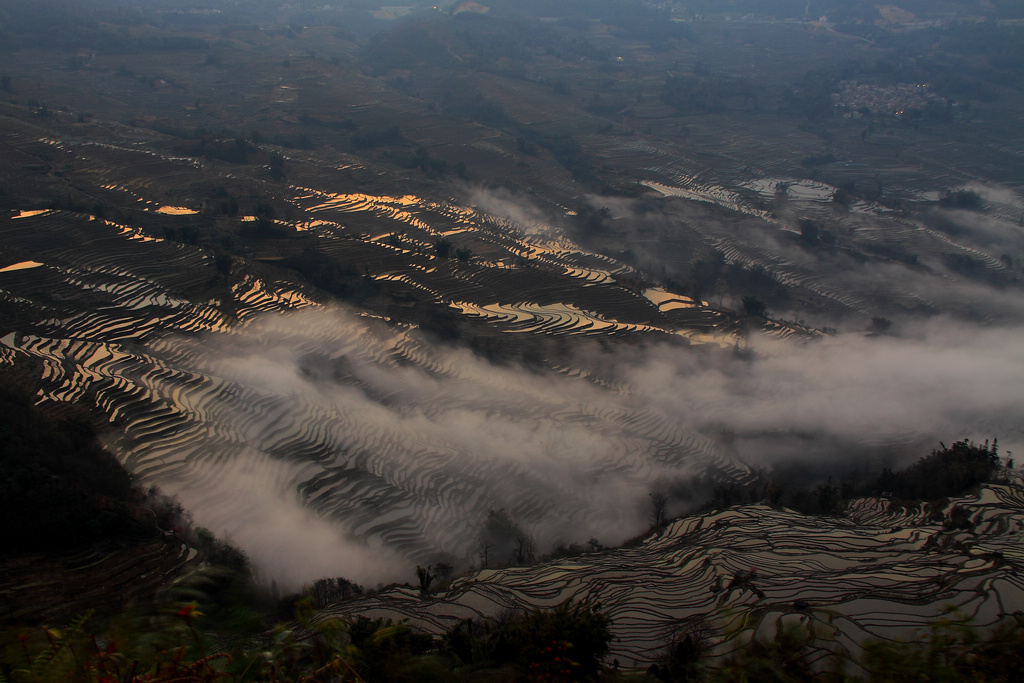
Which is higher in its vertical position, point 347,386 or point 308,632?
point 308,632

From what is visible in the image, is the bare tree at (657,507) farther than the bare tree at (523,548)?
Yes

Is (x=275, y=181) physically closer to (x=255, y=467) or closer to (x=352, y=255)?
(x=352, y=255)

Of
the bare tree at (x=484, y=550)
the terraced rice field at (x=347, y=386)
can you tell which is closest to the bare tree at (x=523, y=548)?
the bare tree at (x=484, y=550)

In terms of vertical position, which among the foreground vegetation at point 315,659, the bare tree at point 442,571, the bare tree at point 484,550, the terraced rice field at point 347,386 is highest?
the foreground vegetation at point 315,659

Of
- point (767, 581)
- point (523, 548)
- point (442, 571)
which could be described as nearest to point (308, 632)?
point (442, 571)

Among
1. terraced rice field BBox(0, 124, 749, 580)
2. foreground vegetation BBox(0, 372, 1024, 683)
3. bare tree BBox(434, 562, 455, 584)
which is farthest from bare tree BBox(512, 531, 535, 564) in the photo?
bare tree BBox(434, 562, 455, 584)

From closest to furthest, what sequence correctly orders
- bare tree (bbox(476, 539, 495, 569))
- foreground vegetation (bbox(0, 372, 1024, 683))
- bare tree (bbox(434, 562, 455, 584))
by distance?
1. foreground vegetation (bbox(0, 372, 1024, 683))
2. bare tree (bbox(434, 562, 455, 584))
3. bare tree (bbox(476, 539, 495, 569))

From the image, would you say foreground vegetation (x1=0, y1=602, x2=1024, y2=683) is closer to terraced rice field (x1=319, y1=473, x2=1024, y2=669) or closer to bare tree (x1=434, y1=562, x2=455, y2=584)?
terraced rice field (x1=319, y1=473, x2=1024, y2=669)

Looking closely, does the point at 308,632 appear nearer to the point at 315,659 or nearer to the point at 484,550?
the point at 315,659

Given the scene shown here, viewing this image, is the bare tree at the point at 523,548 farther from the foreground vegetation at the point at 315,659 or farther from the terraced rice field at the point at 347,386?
the foreground vegetation at the point at 315,659

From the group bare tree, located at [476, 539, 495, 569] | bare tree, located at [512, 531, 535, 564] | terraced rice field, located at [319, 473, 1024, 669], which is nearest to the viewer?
terraced rice field, located at [319, 473, 1024, 669]

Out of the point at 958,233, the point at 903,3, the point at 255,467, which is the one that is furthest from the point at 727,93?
the point at 255,467
